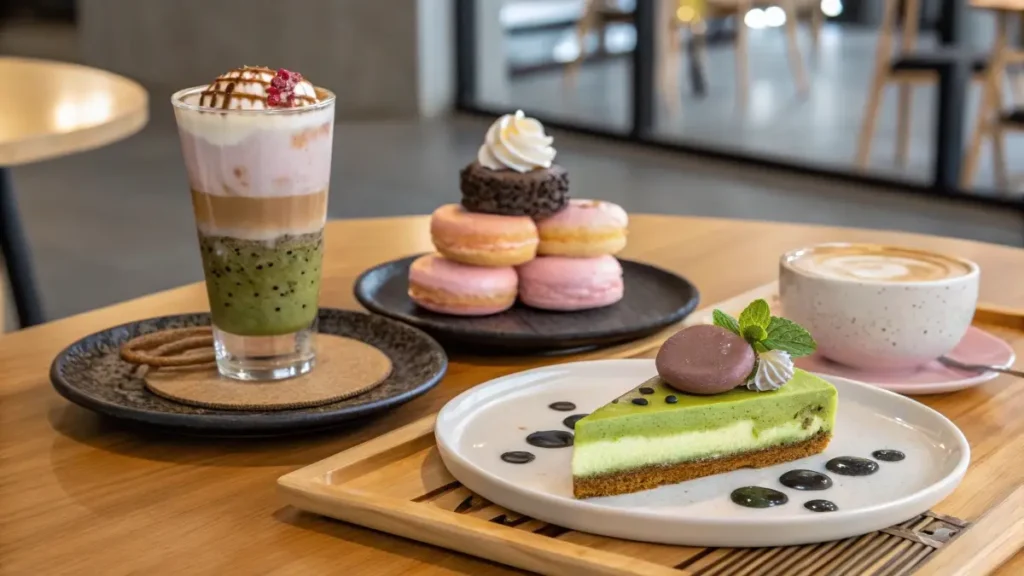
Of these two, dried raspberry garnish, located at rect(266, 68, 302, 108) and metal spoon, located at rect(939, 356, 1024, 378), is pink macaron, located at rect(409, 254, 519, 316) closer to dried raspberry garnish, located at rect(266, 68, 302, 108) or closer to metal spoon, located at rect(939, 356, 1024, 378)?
dried raspberry garnish, located at rect(266, 68, 302, 108)

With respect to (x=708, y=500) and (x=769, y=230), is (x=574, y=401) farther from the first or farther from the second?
(x=769, y=230)

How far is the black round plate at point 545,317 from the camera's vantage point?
1.18m

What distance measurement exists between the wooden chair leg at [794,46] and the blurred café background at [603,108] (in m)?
0.02

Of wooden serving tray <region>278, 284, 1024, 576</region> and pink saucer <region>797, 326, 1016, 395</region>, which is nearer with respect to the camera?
wooden serving tray <region>278, 284, 1024, 576</region>

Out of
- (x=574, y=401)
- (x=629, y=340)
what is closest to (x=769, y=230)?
(x=629, y=340)

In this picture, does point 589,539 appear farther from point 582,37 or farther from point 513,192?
point 582,37

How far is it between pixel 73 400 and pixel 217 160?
21 centimetres

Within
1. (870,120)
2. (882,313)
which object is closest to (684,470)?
(882,313)

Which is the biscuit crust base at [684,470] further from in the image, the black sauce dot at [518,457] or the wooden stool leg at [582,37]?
the wooden stool leg at [582,37]

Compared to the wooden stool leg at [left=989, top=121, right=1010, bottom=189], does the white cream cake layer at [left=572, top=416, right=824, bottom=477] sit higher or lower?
higher

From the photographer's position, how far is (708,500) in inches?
33.1

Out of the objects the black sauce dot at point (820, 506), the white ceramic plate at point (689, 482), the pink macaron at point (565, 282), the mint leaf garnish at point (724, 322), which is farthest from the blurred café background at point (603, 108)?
the black sauce dot at point (820, 506)

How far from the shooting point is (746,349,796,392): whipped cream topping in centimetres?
90

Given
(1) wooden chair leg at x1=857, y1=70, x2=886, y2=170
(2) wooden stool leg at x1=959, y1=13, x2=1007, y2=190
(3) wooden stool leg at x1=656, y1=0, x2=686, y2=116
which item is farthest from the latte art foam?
(3) wooden stool leg at x1=656, y1=0, x2=686, y2=116
